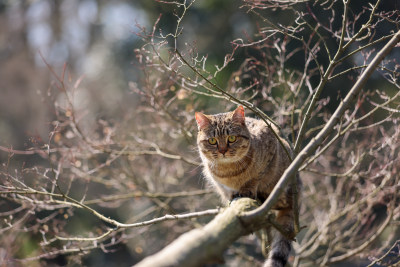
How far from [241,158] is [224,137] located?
0.63 feet

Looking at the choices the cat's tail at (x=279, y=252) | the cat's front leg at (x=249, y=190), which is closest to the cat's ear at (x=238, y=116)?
the cat's front leg at (x=249, y=190)

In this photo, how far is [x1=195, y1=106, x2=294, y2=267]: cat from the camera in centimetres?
282

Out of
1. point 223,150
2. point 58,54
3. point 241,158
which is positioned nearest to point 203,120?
point 223,150

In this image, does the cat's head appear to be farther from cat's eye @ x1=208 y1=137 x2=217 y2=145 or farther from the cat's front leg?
the cat's front leg

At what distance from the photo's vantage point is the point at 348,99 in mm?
1885

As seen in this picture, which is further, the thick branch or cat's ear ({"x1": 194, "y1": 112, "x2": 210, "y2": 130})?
cat's ear ({"x1": 194, "y1": 112, "x2": 210, "y2": 130})

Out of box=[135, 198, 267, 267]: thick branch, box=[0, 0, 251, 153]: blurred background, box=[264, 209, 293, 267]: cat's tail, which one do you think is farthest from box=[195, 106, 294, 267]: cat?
box=[0, 0, 251, 153]: blurred background

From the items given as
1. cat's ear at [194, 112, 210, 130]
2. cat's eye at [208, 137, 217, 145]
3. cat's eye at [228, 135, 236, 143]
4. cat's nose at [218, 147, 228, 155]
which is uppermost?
cat's ear at [194, 112, 210, 130]

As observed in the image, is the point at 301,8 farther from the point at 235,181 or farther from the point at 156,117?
the point at 235,181

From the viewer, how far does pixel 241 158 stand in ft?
9.38

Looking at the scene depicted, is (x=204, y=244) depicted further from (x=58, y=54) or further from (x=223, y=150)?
(x=58, y=54)

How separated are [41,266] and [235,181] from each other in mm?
2498

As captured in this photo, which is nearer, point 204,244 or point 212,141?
point 204,244

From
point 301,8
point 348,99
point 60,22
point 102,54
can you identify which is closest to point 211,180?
point 348,99
